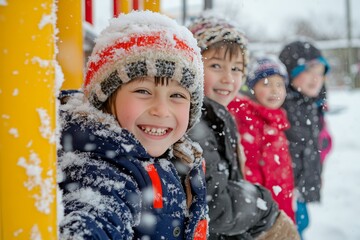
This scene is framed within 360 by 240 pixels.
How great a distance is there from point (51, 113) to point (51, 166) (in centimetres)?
8

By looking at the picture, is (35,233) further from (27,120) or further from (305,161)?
(305,161)

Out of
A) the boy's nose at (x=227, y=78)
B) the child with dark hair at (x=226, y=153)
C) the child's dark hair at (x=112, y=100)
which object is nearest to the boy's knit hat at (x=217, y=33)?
the child with dark hair at (x=226, y=153)

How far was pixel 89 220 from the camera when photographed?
0.87 m

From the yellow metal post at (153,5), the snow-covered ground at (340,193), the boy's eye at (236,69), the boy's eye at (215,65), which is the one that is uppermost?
the yellow metal post at (153,5)

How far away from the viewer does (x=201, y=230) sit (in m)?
1.29

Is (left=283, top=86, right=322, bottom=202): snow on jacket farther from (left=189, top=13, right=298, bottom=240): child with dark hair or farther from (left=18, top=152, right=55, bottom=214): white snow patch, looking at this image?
(left=18, top=152, right=55, bottom=214): white snow patch

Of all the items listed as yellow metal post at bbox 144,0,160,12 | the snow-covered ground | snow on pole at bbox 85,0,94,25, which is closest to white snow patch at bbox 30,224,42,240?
yellow metal post at bbox 144,0,160,12

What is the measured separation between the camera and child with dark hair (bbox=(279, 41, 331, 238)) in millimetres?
3047

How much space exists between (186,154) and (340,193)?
482cm

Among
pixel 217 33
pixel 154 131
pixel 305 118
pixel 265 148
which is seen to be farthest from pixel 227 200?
pixel 305 118

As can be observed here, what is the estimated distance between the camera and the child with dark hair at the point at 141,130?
1.07 metres

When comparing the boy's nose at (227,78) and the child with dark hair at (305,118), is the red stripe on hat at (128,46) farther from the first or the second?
the child with dark hair at (305,118)

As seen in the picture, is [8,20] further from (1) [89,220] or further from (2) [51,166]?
(1) [89,220]

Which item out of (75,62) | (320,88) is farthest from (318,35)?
(75,62)
